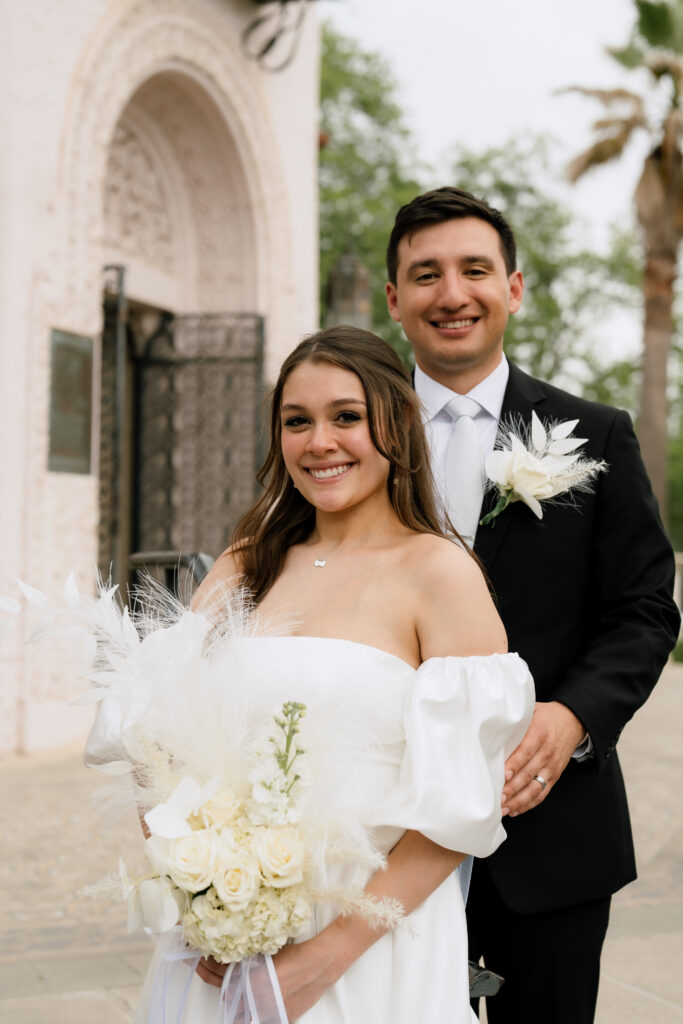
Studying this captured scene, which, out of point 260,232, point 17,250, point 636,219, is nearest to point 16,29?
point 17,250

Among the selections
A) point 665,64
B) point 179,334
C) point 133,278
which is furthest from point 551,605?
point 665,64

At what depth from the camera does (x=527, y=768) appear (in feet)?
7.57

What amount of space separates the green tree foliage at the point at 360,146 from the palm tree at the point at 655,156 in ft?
27.9

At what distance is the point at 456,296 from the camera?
2746 mm

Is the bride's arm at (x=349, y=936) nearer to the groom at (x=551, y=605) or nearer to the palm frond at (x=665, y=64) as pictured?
the groom at (x=551, y=605)

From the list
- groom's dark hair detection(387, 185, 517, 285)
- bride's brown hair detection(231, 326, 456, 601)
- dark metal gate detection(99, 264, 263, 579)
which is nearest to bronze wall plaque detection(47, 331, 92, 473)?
dark metal gate detection(99, 264, 263, 579)

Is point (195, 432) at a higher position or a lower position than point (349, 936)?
higher

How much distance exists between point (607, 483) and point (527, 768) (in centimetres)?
73

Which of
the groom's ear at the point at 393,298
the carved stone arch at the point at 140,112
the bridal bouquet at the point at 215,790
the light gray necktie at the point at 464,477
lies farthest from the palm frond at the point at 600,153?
the bridal bouquet at the point at 215,790

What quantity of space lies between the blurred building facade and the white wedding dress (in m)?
6.56

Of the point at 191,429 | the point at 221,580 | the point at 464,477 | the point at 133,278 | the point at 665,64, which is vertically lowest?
the point at 221,580

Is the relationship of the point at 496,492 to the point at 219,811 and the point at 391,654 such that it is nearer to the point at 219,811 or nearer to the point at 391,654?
the point at 391,654

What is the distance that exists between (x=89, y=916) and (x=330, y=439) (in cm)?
359

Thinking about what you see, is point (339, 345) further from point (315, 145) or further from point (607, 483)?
point (315, 145)
